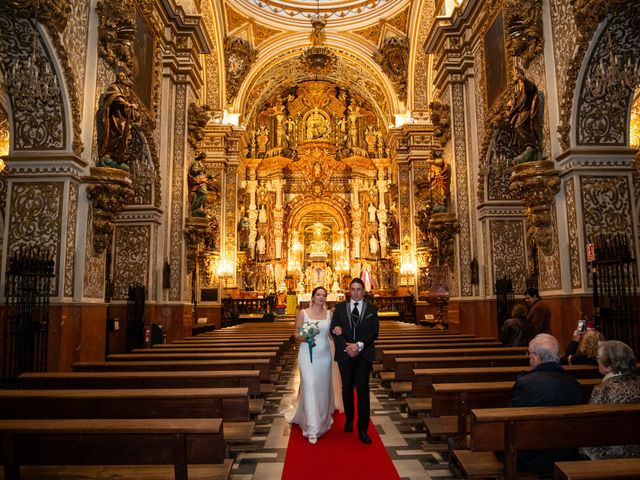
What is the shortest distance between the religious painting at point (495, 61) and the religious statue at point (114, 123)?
6695 mm

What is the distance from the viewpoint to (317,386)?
5.09 m

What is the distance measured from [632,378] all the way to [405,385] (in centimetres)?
333

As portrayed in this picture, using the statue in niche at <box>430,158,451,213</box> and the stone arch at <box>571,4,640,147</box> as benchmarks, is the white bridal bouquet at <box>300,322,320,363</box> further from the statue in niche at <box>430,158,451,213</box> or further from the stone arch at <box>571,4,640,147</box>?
the statue in niche at <box>430,158,451,213</box>

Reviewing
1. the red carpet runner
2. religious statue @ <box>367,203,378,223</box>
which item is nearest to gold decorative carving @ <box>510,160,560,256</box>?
the red carpet runner

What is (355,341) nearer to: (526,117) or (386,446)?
(386,446)

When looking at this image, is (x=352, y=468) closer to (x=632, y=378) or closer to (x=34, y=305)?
(x=632, y=378)

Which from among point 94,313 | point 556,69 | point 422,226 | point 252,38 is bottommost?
point 94,313

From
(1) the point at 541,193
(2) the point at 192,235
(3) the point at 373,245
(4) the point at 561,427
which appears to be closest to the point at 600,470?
(4) the point at 561,427

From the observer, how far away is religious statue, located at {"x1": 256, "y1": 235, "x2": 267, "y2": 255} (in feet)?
85.9

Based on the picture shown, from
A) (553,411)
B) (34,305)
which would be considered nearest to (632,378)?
(553,411)

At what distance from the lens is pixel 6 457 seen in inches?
103

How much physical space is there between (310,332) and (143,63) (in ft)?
24.9

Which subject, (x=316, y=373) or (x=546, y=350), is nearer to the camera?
(x=546, y=350)

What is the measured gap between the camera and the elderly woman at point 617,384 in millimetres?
3123
